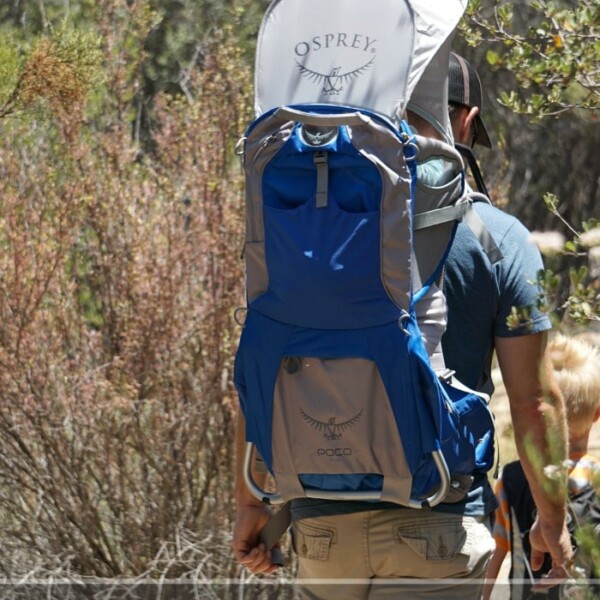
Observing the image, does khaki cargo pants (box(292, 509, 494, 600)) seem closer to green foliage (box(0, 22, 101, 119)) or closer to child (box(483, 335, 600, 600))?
child (box(483, 335, 600, 600))

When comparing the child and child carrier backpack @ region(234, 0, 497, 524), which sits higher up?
child carrier backpack @ region(234, 0, 497, 524)

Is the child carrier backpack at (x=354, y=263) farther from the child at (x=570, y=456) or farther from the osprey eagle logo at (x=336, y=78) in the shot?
the child at (x=570, y=456)

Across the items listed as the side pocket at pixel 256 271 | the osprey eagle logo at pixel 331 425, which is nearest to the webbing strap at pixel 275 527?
the osprey eagle logo at pixel 331 425

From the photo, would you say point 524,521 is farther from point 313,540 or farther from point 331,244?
point 331,244

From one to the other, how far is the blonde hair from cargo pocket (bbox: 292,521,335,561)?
107 centimetres

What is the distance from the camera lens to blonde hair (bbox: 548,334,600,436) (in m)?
3.29

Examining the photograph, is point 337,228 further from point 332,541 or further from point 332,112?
point 332,541

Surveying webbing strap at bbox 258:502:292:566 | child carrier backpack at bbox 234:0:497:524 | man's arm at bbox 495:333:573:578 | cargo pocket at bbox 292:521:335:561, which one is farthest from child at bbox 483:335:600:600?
child carrier backpack at bbox 234:0:497:524

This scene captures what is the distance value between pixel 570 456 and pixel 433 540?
1.13 metres

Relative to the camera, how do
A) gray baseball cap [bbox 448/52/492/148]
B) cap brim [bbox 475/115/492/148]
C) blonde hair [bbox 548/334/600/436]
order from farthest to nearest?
blonde hair [bbox 548/334/600/436], cap brim [bbox 475/115/492/148], gray baseball cap [bbox 448/52/492/148]

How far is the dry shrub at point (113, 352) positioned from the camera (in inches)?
165

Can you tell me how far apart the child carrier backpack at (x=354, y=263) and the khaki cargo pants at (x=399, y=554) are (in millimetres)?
90

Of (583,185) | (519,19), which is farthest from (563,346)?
(583,185)

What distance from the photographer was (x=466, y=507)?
2352 millimetres
